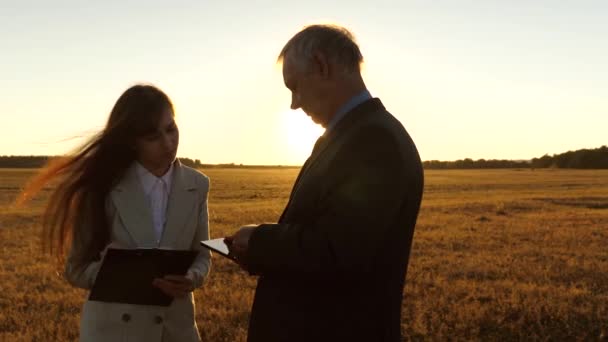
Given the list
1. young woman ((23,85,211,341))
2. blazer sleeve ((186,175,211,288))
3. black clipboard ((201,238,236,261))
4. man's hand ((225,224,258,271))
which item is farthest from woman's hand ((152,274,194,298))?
man's hand ((225,224,258,271))

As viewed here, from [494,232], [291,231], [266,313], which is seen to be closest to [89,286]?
→ [266,313]

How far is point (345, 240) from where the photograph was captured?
77.0 inches

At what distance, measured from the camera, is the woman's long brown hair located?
117 inches

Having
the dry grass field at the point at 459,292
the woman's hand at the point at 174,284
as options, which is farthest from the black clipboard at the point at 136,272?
the dry grass field at the point at 459,292

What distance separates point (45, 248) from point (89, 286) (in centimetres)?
27

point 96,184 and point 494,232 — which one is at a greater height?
point 96,184

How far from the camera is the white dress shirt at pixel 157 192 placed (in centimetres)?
308

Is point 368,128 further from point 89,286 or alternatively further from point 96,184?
point 89,286

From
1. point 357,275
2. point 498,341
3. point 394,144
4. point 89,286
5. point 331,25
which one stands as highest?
point 331,25

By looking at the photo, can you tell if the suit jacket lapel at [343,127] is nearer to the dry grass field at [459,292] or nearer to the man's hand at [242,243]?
the man's hand at [242,243]

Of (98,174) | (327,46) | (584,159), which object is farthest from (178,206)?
(584,159)

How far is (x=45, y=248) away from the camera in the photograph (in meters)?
3.07

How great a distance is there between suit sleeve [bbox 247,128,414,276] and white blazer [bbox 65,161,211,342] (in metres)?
1.01

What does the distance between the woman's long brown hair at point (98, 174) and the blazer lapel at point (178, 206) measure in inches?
9.4
